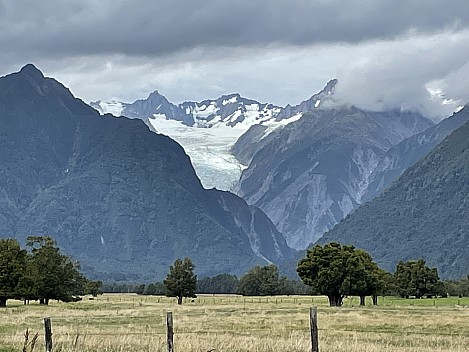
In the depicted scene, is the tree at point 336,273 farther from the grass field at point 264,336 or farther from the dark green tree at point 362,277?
the grass field at point 264,336

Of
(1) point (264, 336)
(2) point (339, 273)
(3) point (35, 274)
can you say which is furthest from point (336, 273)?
(1) point (264, 336)

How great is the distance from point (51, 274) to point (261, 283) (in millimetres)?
88138

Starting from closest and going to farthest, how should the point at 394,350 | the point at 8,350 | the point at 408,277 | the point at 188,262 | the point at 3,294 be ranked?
the point at 8,350, the point at 394,350, the point at 3,294, the point at 188,262, the point at 408,277

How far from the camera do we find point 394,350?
32781 mm

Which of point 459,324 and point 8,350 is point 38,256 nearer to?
point 459,324

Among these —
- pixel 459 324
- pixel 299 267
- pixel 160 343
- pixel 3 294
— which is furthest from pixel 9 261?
pixel 160 343

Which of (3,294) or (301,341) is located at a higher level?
(3,294)

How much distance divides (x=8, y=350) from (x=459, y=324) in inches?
1300

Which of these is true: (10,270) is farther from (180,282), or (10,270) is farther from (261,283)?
(261,283)

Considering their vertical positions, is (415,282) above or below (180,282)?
above

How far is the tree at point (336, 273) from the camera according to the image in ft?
344

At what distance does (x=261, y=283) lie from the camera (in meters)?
186

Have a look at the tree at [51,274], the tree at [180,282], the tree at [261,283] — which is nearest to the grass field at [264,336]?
the tree at [51,274]

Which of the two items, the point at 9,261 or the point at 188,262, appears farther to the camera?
the point at 188,262
